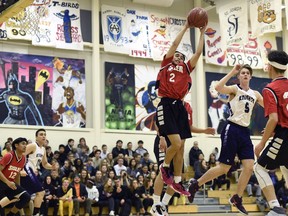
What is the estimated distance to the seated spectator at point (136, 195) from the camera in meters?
15.1

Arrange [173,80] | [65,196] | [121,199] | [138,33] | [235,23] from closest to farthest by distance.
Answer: [173,80] → [65,196] → [121,199] → [235,23] → [138,33]

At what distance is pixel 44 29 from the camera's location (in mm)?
18125

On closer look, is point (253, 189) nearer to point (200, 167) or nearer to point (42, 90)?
point (200, 167)

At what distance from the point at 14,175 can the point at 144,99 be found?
11.1 meters

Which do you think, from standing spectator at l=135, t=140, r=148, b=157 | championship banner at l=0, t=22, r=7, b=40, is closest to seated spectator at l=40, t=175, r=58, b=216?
standing spectator at l=135, t=140, r=148, b=157

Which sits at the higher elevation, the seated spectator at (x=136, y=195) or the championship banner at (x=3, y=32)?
the championship banner at (x=3, y=32)

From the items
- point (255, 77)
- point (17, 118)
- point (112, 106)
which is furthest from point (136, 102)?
point (255, 77)

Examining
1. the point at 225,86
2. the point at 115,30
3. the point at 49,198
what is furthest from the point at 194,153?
the point at 225,86

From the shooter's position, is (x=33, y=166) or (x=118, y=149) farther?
(x=118, y=149)

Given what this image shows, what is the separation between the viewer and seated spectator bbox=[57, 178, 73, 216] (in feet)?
45.6

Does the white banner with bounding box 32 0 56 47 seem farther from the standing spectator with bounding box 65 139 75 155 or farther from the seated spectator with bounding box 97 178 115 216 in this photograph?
the seated spectator with bounding box 97 178 115 216

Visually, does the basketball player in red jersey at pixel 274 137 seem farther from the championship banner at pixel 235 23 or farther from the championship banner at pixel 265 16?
the championship banner at pixel 235 23

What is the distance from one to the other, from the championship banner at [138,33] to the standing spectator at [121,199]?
661cm

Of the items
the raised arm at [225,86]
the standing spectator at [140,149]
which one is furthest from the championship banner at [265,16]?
the raised arm at [225,86]
